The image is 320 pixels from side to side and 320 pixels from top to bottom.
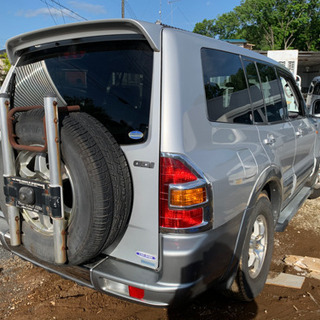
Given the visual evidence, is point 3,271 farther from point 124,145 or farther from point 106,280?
point 124,145

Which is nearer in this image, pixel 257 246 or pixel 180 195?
pixel 180 195

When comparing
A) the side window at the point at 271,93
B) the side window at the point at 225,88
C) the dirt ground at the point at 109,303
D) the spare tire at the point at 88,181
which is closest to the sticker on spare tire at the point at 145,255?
the spare tire at the point at 88,181

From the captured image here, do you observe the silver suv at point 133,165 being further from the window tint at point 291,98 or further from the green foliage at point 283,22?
the green foliage at point 283,22

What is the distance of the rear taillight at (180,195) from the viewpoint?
5.82 ft

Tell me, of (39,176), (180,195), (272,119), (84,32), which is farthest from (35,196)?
(272,119)

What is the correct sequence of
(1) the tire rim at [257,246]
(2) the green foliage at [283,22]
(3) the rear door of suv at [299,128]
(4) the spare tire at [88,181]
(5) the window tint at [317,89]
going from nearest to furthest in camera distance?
(4) the spare tire at [88,181], (1) the tire rim at [257,246], (3) the rear door of suv at [299,128], (5) the window tint at [317,89], (2) the green foliage at [283,22]

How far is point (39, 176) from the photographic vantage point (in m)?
2.09

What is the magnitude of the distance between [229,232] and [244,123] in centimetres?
84

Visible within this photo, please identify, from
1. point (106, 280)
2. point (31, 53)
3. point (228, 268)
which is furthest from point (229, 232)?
point (31, 53)

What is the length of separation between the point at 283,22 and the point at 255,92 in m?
45.0

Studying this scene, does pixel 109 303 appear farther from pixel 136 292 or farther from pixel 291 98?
pixel 291 98

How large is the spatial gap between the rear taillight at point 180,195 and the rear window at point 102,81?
247 mm

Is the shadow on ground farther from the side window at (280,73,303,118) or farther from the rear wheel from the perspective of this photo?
the side window at (280,73,303,118)

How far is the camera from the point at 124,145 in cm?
194
